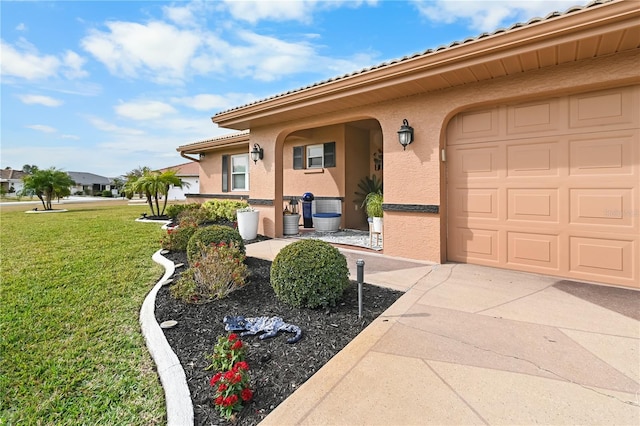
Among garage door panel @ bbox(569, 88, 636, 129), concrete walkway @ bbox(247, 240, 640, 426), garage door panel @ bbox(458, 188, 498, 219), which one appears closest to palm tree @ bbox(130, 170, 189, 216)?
garage door panel @ bbox(458, 188, 498, 219)

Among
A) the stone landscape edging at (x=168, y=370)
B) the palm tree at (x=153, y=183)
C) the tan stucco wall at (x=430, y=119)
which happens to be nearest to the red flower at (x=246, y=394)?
the stone landscape edging at (x=168, y=370)

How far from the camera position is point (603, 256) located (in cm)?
431

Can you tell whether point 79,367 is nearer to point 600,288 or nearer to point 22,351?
point 22,351

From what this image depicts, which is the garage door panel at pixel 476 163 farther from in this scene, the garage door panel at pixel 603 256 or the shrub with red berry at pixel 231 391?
the shrub with red berry at pixel 231 391

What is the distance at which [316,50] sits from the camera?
764 centimetres

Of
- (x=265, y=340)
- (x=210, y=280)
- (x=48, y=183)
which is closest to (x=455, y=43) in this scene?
(x=265, y=340)

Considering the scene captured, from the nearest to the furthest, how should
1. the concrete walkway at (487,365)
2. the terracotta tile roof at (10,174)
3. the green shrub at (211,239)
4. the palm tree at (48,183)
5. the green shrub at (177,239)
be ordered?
1. the concrete walkway at (487,365)
2. the green shrub at (211,239)
3. the green shrub at (177,239)
4. the palm tree at (48,183)
5. the terracotta tile roof at (10,174)

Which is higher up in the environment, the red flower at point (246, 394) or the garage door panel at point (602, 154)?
the garage door panel at point (602, 154)

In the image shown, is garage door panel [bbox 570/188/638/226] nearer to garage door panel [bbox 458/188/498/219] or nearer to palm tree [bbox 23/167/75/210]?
garage door panel [bbox 458/188/498/219]

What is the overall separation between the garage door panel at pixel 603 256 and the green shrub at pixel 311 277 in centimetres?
370

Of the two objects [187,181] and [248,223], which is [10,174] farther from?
[248,223]

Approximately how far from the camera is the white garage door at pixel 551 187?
416 centimetres

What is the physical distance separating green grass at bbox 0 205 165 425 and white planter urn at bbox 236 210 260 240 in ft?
7.92

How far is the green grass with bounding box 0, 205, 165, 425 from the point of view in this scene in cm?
226
